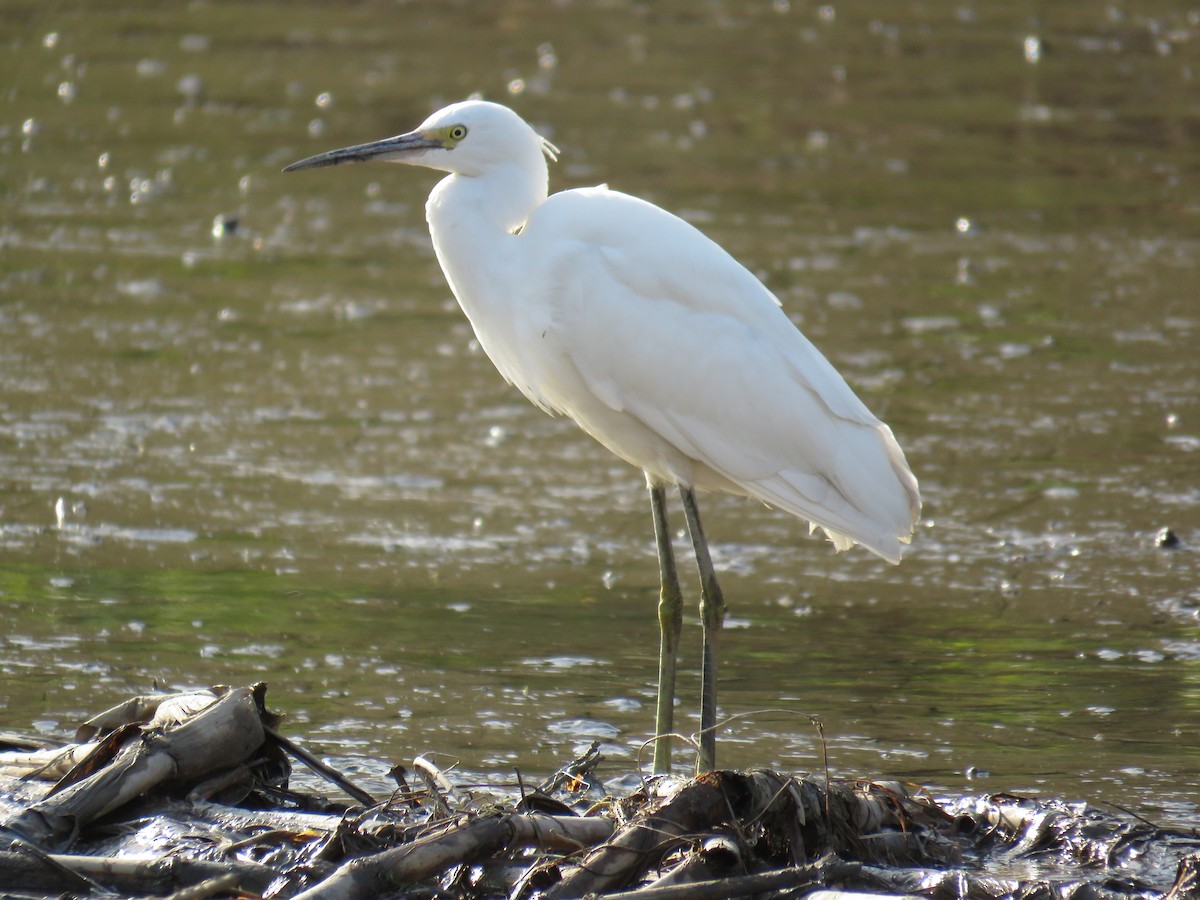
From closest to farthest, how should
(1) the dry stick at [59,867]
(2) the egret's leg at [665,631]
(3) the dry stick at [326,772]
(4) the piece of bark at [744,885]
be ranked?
1. (4) the piece of bark at [744,885]
2. (1) the dry stick at [59,867]
3. (3) the dry stick at [326,772]
4. (2) the egret's leg at [665,631]

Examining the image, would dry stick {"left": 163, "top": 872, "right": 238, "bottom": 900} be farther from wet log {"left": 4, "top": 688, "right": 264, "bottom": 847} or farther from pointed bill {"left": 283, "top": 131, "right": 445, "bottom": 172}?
pointed bill {"left": 283, "top": 131, "right": 445, "bottom": 172}

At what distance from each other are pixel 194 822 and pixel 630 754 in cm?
A: 121

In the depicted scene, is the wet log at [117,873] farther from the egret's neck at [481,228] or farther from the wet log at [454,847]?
the egret's neck at [481,228]

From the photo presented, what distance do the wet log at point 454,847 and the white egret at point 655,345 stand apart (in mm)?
805

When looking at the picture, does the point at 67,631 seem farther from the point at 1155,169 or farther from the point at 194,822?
the point at 1155,169

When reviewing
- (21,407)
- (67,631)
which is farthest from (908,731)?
(21,407)

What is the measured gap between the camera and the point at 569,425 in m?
7.73

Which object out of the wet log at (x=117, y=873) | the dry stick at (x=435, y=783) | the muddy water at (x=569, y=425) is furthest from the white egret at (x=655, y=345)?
the wet log at (x=117, y=873)

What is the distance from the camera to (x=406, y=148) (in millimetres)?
4785

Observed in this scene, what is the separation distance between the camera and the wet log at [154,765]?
3936 millimetres

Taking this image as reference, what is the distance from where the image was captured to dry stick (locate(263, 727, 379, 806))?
4.16m

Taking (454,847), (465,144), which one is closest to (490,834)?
(454,847)

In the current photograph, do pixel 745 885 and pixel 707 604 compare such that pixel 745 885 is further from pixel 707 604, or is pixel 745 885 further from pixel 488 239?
pixel 488 239

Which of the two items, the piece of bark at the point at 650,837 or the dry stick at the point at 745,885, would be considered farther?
the piece of bark at the point at 650,837
